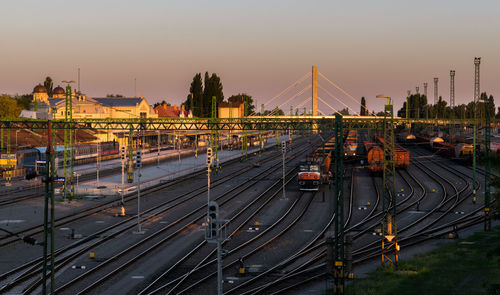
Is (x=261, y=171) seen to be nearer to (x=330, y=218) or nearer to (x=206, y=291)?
(x=330, y=218)

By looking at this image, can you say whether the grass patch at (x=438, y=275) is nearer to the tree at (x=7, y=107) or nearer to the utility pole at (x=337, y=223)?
the utility pole at (x=337, y=223)

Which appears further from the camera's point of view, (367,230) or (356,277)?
(367,230)

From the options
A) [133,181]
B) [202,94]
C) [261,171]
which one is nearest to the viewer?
[133,181]

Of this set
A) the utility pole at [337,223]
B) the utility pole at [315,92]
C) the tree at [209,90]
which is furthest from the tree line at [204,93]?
the utility pole at [337,223]

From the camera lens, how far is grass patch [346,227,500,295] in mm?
22375

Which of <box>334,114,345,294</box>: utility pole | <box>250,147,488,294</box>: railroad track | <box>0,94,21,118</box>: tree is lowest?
<box>250,147,488,294</box>: railroad track

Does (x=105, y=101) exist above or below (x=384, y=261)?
above

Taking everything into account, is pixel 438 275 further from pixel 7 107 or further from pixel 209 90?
pixel 7 107

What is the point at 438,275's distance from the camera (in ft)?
80.3

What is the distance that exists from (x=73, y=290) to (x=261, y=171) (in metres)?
53.9

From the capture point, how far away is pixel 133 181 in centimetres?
6078

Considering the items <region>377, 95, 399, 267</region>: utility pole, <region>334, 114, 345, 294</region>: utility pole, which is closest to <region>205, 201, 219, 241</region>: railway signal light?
<region>334, 114, 345, 294</region>: utility pole

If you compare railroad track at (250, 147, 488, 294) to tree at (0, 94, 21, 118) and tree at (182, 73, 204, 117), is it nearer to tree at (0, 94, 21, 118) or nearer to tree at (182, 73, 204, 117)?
tree at (182, 73, 204, 117)

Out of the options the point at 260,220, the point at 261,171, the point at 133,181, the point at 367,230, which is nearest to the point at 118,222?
the point at 260,220
